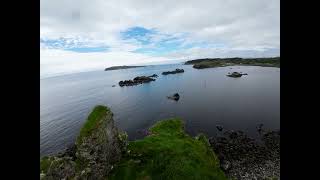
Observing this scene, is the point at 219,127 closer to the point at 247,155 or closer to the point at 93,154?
the point at 247,155

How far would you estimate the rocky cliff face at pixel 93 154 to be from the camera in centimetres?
3080

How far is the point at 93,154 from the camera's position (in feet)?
109

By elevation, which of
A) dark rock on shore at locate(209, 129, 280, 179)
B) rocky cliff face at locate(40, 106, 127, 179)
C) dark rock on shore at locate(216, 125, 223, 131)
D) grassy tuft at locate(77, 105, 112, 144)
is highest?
grassy tuft at locate(77, 105, 112, 144)

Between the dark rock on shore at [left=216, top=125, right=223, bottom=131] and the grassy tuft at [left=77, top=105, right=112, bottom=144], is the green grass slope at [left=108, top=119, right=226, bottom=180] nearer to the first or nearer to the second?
the grassy tuft at [left=77, top=105, right=112, bottom=144]

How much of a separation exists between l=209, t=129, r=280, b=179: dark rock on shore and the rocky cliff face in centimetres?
2089

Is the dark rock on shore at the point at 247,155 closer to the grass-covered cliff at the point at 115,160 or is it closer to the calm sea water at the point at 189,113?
the calm sea water at the point at 189,113

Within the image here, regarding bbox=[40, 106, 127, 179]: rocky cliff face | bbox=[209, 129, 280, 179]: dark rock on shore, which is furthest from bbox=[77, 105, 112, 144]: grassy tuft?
bbox=[209, 129, 280, 179]: dark rock on shore

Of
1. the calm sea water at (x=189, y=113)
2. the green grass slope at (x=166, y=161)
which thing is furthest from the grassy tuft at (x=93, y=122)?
the calm sea water at (x=189, y=113)

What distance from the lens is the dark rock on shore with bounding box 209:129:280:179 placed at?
43438 millimetres

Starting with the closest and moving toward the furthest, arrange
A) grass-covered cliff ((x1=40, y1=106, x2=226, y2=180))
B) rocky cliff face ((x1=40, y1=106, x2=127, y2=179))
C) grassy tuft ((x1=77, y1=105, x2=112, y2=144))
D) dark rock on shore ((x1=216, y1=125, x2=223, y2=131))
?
rocky cliff face ((x1=40, y1=106, x2=127, y2=179)) < grass-covered cliff ((x1=40, y1=106, x2=226, y2=180)) < grassy tuft ((x1=77, y1=105, x2=112, y2=144)) < dark rock on shore ((x1=216, y1=125, x2=223, y2=131))

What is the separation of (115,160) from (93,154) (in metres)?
3.54
